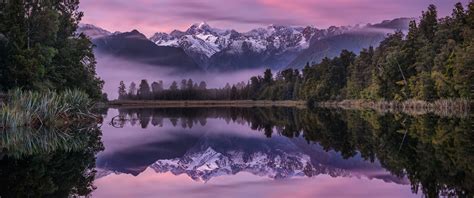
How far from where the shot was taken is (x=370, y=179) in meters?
18.0

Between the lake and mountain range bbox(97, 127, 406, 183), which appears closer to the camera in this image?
the lake

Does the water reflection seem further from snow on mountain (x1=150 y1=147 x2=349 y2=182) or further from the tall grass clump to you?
snow on mountain (x1=150 y1=147 x2=349 y2=182)

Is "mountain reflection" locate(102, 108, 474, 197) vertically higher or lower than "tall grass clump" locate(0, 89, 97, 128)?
lower

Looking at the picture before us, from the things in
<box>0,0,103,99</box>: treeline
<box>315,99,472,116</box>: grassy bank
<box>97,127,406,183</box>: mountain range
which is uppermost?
<box>0,0,103,99</box>: treeline

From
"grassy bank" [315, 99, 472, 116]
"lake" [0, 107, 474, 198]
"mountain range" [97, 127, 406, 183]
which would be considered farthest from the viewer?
"grassy bank" [315, 99, 472, 116]

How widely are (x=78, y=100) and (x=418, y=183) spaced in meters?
32.3

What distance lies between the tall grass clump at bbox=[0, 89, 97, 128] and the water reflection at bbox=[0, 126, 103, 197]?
1.36 metres

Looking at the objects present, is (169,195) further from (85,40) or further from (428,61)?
(428,61)

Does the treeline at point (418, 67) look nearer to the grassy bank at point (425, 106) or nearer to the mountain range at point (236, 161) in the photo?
the grassy bank at point (425, 106)

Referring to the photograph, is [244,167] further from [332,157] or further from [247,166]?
[332,157]

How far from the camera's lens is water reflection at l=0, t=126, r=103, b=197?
16.4 metres

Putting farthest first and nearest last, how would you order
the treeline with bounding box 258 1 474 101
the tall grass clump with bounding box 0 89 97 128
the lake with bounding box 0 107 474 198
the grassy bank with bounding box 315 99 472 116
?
the treeline with bounding box 258 1 474 101 < the grassy bank with bounding box 315 99 472 116 < the tall grass clump with bounding box 0 89 97 128 < the lake with bounding box 0 107 474 198

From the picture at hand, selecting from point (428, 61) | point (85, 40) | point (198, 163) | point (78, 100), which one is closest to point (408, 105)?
point (428, 61)

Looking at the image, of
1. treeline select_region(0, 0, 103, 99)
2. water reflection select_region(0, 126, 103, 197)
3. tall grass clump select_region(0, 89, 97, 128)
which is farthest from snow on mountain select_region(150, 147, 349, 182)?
treeline select_region(0, 0, 103, 99)
